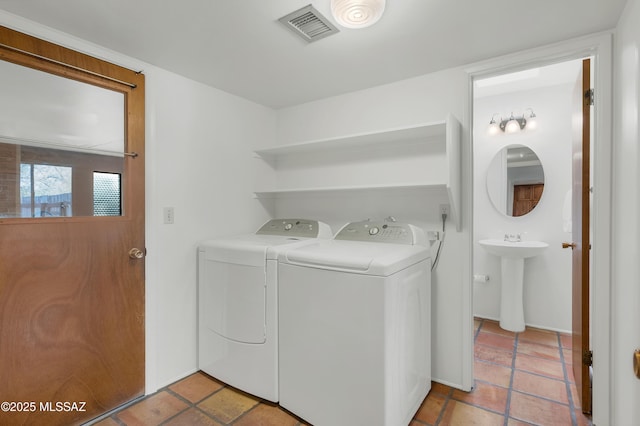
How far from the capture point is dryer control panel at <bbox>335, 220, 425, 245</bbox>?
2092mm

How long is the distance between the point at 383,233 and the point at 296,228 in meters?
0.76

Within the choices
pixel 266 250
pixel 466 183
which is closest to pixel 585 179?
pixel 466 183

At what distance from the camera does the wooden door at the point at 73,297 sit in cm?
156

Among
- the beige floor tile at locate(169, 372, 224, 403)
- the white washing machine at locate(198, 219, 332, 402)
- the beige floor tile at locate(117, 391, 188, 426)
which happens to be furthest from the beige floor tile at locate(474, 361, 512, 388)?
the beige floor tile at locate(117, 391, 188, 426)

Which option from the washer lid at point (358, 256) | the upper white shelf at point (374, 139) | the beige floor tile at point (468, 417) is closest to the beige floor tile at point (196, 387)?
the washer lid at point (358, 256)

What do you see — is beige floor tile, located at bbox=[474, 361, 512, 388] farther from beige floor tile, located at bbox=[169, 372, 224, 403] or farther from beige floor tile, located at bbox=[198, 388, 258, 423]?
beige floor tile, located at bbox=[169, 372, 224, 403]

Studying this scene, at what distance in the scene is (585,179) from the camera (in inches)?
73.2

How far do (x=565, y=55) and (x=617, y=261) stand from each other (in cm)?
119

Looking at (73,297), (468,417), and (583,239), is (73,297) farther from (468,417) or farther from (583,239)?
(583,239)

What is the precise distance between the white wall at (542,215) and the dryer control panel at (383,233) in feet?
5.39

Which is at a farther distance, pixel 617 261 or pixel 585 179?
pixel 585 179

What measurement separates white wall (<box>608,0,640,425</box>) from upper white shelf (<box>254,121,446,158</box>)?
83cm

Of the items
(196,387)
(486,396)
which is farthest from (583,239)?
(196,387)

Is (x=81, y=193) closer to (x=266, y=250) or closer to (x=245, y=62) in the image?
(x=266, y=250)
